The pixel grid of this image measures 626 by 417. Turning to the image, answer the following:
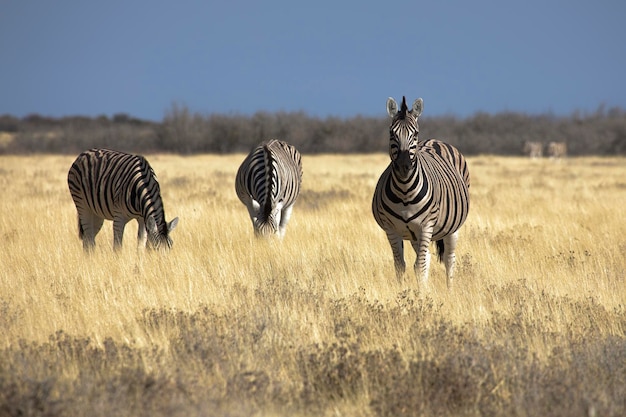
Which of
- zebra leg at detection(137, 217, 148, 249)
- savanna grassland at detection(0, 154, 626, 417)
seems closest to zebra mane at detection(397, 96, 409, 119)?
savanna grassland at detection(0, 154, 626, 417)

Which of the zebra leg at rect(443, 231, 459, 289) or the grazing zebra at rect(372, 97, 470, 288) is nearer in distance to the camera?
the grazing zebra at rect(372, 97, 470, 288)

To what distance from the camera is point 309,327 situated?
5.53 metres

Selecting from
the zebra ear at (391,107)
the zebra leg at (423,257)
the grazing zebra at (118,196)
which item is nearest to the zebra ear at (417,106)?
the zebra ear at (391,107)

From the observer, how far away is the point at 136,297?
256 inches

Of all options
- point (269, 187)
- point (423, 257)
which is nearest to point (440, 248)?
point (423, 257)

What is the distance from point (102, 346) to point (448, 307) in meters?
2.93

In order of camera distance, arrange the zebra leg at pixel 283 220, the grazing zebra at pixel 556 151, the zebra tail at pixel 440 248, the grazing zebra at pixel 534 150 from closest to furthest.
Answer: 1. the zebra tail at pixel 440 248
2. the zebra leg at pixel 283 220
3. the grazing zebra at pixel 556 151
4. the grazing zebra at pixel 534 150

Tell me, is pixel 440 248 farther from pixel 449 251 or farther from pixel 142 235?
pixel 142 235

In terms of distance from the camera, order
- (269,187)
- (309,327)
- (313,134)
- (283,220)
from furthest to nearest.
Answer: (313,134)
(283,220)
(269,187)
(309,327)

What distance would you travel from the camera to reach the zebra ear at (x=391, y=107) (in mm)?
6625

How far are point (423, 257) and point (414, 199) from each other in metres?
0.60

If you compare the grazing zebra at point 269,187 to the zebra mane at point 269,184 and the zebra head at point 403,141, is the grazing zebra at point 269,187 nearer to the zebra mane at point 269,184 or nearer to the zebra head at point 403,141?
the zebra mane at point 269,184

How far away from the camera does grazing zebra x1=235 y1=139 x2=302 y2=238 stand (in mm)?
9219

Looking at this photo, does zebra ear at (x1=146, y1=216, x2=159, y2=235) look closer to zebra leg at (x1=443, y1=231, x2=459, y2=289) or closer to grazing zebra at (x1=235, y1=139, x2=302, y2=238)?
grazing zebra at (x1=235, y1=139, x2=302, y2=238)
